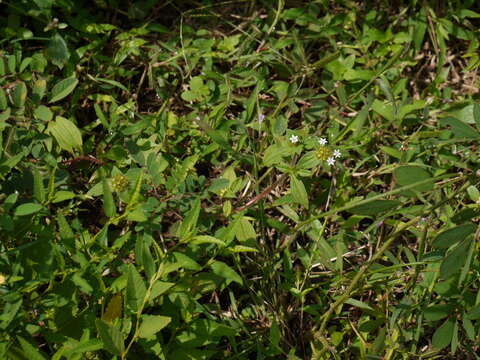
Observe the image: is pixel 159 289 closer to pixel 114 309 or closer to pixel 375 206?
pixel 114 309

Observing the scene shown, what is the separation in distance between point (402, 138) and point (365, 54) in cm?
49

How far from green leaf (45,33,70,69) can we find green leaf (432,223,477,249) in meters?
1.91


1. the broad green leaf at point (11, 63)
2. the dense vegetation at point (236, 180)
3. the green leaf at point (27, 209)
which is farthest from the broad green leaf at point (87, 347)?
the broad green leaf at point (11, 63)

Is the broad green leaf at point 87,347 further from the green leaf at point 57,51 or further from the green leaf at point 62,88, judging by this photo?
the green leaf at point 57,51

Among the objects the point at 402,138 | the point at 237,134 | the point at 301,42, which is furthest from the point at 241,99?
the point at 402,138

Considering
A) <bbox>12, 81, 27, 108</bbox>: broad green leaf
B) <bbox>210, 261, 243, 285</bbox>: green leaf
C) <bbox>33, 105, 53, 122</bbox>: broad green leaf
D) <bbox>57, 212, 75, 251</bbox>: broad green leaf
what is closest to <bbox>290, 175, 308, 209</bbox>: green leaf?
<bbox>210, 261, 243, 285</bbox>: green leaf

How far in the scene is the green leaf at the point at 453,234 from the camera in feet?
5.33

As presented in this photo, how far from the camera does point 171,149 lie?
2.61 metres

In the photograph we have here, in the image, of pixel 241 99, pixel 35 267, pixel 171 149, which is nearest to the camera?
pixel 35 267

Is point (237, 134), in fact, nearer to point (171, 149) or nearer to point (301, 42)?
point (171, 149)

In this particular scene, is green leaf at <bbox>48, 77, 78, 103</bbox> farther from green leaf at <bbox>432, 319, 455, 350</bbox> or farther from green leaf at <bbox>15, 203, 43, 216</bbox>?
green leaf at <bbox>432, 319, 455, 350</bbox>

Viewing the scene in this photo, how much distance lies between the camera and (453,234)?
163 cm

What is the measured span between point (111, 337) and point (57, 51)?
5.06ft

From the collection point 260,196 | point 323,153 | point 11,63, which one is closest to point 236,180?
point 260,196
